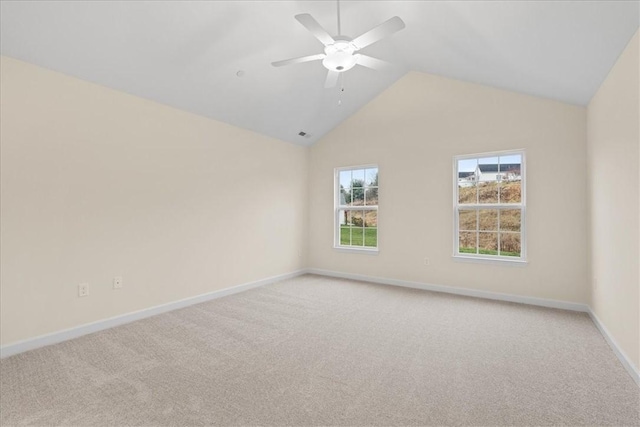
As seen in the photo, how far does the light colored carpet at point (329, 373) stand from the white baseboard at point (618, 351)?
0.17 ft

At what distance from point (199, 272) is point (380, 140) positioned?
3.40m

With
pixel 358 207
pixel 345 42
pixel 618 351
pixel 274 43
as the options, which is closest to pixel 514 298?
pixel 618 351

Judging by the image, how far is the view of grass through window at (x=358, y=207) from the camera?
525 centimetres

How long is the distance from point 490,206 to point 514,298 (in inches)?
48.6

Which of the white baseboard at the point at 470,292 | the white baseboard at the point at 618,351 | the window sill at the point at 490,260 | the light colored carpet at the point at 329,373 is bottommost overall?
the light colored carpet at the point at 329,373

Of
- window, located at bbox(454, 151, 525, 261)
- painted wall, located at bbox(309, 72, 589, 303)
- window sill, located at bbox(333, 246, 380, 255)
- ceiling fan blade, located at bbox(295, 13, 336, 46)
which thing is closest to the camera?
ceiling fan blade, located at bbox(295, 13, 336, 46)

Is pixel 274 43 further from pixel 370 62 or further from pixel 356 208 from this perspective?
pixel 356 208

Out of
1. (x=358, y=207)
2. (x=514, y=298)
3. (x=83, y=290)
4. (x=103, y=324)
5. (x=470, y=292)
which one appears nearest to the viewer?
(x=83, y=290)

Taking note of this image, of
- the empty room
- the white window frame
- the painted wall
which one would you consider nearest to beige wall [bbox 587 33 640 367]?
A: the empty room

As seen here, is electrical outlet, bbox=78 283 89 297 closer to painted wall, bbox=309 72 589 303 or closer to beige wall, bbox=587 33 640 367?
painted wall, bbox=309 72 589 303

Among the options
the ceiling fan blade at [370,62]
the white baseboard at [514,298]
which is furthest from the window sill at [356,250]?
the ceiling fan blade at [370,62]

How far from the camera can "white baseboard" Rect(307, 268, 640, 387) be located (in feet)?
7.80

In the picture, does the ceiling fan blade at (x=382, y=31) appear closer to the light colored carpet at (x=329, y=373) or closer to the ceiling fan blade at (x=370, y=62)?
the ceiling fan blade at (x=370, y=62)

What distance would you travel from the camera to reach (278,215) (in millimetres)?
5250
